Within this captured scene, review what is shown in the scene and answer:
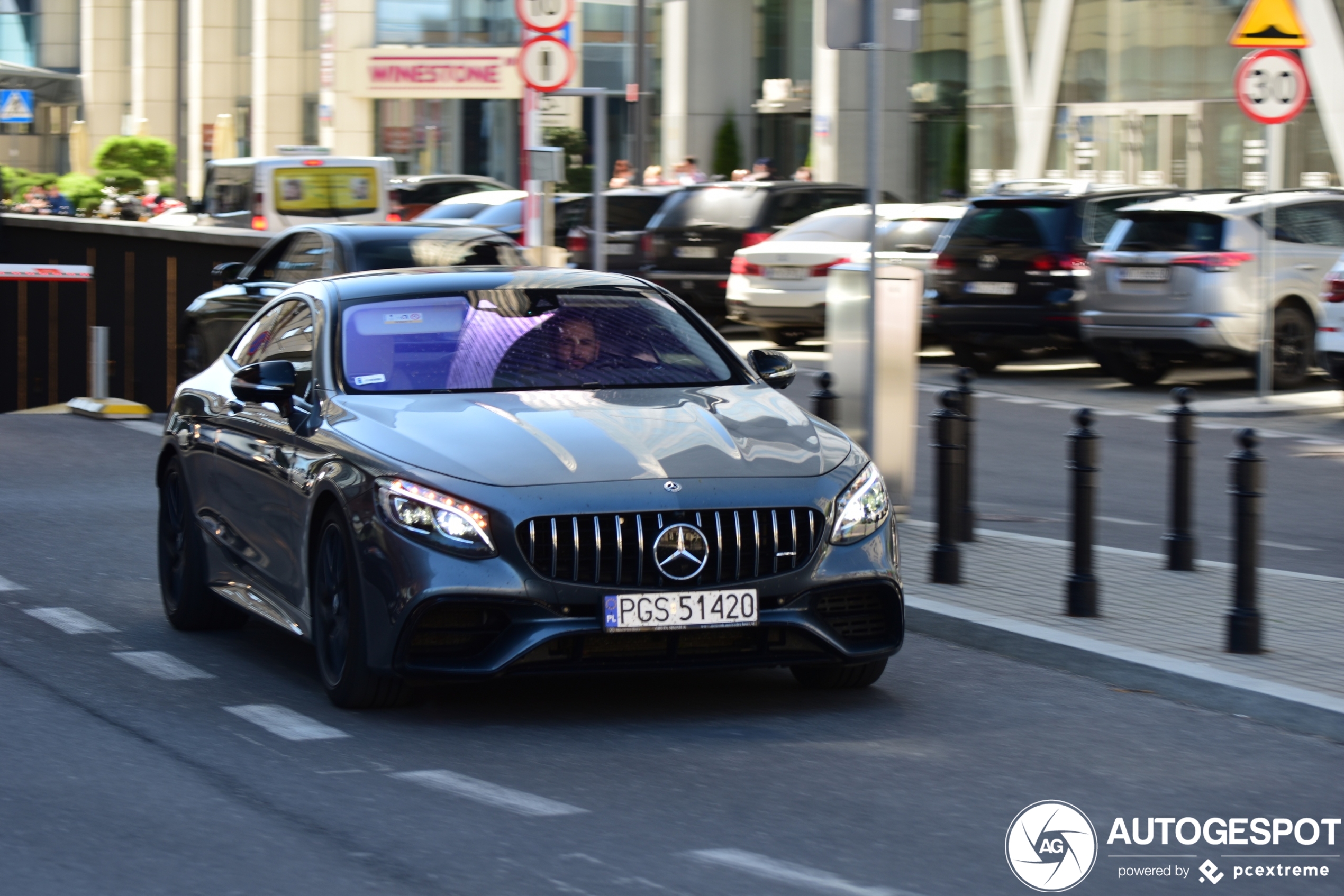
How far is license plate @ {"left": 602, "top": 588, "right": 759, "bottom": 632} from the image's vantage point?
6.80 metres

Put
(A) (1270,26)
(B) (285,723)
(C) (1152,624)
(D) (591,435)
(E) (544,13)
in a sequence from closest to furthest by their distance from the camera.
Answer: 1. (B) (285,723)
2. (D) (591,435)
3. (C) (1152,624)
4. (E) (544,13)
5. (A) (1270,26)

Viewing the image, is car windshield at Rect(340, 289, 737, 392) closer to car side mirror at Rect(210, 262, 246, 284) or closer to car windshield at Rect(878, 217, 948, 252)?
car side mirror at Rect(210, 262, 246, 284)

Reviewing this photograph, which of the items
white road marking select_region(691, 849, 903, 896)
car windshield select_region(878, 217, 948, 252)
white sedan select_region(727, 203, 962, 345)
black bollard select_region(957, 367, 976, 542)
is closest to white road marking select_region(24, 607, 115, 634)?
black bollard select_region(957, 367, 976, 542)

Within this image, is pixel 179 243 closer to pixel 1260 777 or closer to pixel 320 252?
pixel 320 252

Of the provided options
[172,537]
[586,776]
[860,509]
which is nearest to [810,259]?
[172,537]

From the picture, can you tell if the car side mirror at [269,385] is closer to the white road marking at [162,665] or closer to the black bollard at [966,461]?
the white road marking at [162,665]

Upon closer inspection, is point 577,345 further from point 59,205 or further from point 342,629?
point 59,205

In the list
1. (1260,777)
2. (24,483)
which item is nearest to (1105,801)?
(1260,777)

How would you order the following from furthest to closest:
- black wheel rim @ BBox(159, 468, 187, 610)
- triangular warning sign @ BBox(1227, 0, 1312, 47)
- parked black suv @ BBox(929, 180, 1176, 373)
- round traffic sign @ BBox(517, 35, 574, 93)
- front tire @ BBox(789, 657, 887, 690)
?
1. parked black suv @ BBox(929, 180, 1176, 373)
2. triangular warning sign @ BBox(1227, 0, 1312, 47)
3. round traffic sign @ BBox(517, 35, 574, 93)
4. black wheel rim @ BBox(159, 468, 187, 610)
5. front tire @ BBox(789, 657, 887, 690)

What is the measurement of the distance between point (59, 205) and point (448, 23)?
19.6 meters

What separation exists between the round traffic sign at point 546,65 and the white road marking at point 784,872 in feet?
38.2

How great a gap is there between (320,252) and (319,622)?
8673 mm

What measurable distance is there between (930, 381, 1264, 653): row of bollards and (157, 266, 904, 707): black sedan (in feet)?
4.44

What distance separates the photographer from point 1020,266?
2136 centimetres
